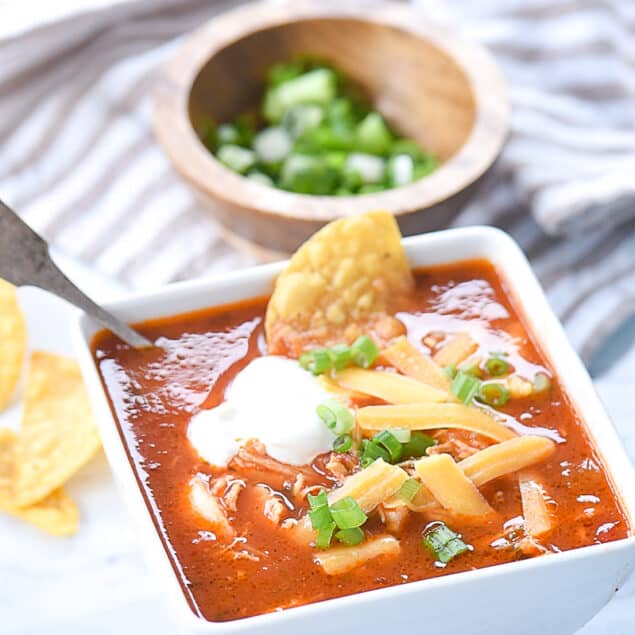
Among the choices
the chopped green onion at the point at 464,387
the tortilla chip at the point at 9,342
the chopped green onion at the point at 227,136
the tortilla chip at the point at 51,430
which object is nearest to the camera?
the chopped green onion at the point at 464,387

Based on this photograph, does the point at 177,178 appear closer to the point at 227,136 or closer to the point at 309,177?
the point at 227,136

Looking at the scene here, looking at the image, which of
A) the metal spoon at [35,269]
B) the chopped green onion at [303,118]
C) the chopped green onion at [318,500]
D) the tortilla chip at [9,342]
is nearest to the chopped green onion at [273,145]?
the chopped green onion at [303,118]

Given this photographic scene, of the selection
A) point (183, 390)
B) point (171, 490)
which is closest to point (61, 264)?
point (183, 390)

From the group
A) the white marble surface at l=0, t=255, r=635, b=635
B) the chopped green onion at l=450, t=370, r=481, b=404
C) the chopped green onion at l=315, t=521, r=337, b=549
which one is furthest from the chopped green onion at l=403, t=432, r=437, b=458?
the white marble surface at l=0, t=255, r=635, b=635

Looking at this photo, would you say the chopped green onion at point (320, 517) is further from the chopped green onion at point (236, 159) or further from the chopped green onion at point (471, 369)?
the chopped green onion at point (236, 159)

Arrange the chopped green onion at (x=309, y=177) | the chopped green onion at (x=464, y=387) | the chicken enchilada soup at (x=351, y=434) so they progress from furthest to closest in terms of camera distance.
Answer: the chopped green onion at (x=309, y=177) → the chopped green onion at (x=464, y=387) → the chicken enchilada soup at (x=351, y=434)

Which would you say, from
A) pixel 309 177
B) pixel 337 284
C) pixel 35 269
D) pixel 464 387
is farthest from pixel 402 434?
pixel 309 177
